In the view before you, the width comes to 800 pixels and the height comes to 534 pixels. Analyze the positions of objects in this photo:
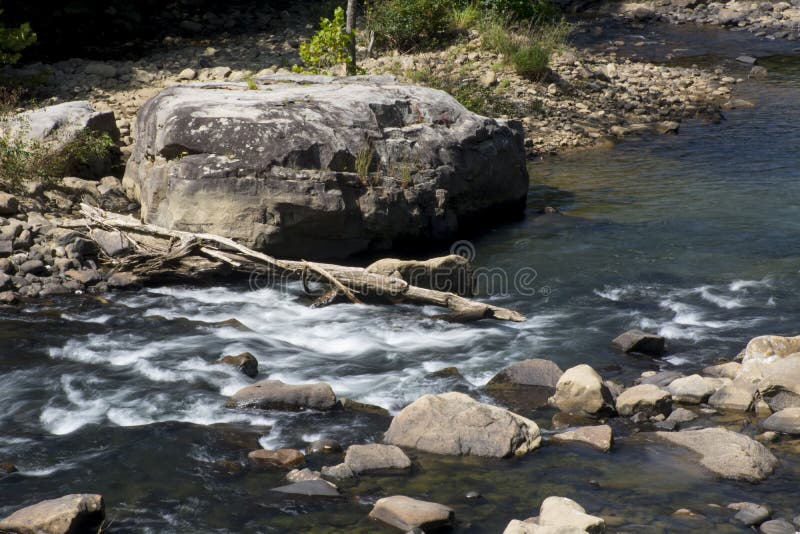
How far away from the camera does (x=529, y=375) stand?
6863 mm

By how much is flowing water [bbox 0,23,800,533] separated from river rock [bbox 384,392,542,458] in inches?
4.5

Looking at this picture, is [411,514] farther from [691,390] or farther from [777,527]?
[691,390]

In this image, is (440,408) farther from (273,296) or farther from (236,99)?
(236,99)

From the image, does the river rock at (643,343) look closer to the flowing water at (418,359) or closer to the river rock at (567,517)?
the flowing water at (418,359)

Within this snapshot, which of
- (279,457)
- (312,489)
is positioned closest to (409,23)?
(279,457)

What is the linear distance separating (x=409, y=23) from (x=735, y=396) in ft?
44.2

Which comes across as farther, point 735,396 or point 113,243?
point 113,243

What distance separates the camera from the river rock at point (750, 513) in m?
4.83

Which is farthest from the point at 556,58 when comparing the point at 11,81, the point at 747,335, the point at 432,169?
the point at 747,335

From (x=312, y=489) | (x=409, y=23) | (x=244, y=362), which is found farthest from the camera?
(x=409, y=23)

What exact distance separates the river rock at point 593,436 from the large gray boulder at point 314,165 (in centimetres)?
430

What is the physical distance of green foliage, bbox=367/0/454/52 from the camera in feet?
59.6

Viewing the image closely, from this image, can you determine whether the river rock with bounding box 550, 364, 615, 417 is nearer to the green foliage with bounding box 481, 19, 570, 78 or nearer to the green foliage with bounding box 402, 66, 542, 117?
the green foliage with bounding box 402, 66, 542, 117

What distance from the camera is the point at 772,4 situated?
90.1 ft
